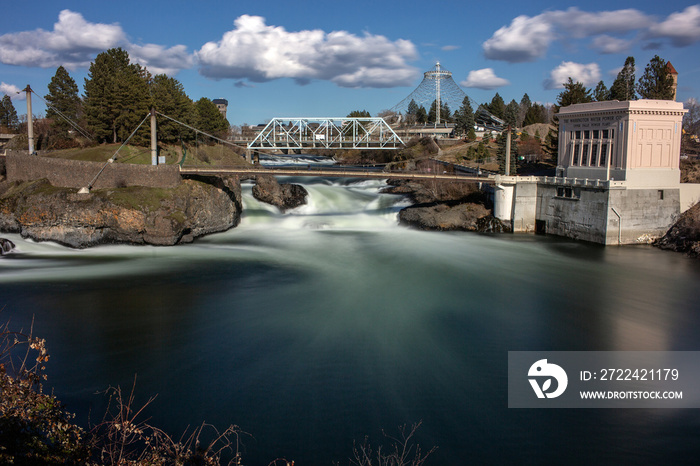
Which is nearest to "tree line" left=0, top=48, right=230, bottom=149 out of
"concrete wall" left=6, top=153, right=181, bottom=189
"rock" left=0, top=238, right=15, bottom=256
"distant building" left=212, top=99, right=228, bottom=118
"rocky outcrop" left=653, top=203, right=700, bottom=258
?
"concrete wall" left=6, top=153, right=181, bottom=189

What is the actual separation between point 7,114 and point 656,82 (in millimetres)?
96539

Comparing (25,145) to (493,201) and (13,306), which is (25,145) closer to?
(13,306)

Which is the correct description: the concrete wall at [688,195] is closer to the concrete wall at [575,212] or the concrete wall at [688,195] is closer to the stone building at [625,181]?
the stone building at [625,181]

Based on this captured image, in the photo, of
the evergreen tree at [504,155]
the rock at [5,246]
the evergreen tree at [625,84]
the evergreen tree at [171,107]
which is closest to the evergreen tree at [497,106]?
the evergreen tree at [625,84]

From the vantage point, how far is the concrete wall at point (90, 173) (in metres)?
35.1

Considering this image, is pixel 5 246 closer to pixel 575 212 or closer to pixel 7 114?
pixel 575 212

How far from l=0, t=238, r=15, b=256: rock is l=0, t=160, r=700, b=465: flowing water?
1000 millimetres

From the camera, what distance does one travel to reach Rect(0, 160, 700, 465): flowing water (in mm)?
12508

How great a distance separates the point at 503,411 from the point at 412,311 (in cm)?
815

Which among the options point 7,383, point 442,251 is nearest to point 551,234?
point 442,251

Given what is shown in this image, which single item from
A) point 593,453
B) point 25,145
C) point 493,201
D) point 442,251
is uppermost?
point 25,145

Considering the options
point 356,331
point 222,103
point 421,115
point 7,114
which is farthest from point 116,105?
point 222,103

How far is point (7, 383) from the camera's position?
7.18 meters

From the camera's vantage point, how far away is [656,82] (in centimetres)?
5300
